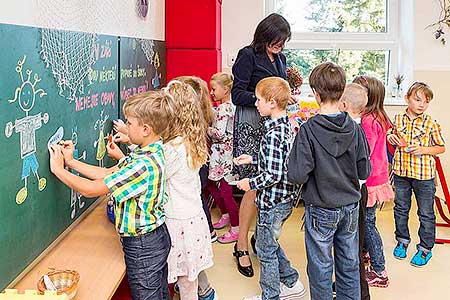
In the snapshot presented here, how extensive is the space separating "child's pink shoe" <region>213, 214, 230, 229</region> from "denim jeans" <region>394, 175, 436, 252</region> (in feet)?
3.85

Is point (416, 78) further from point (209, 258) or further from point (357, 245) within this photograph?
point (209, 258)

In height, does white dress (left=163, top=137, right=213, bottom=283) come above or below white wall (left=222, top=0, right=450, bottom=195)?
below

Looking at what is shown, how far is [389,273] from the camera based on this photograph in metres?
2.88

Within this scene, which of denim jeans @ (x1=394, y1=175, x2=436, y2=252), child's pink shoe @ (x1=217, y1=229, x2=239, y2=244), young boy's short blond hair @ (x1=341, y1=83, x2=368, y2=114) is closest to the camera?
young boy's short blond hair @ (x1=341, y1=83, x2=368, y2=114)

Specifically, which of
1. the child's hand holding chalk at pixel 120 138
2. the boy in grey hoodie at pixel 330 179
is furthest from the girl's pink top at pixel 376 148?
the child's hand holding chalk at pixel 120 138

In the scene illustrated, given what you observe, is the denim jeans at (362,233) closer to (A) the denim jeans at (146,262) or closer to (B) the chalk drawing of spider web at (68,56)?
(A) the denim jeans at (146,262)

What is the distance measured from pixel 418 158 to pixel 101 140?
1731mm

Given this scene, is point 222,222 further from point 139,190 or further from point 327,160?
point 139,190

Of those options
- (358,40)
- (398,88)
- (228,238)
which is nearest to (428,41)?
(398,88)

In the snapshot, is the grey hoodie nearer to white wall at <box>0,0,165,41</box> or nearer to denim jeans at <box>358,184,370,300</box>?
denim jeans at <box>358,184,370,300</box>

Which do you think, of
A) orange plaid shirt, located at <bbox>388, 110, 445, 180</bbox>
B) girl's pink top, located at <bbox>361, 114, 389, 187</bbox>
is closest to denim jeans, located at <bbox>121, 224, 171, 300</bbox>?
girl's pink top, located at <bbox>361, 114, 389, 187</bbox>

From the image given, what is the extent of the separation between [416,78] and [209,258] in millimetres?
2933

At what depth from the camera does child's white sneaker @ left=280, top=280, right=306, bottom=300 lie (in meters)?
2.55

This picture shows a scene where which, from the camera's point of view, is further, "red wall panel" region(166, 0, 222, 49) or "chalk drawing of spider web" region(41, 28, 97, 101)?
"red wall panel" region(166, 0, 222, 49)
